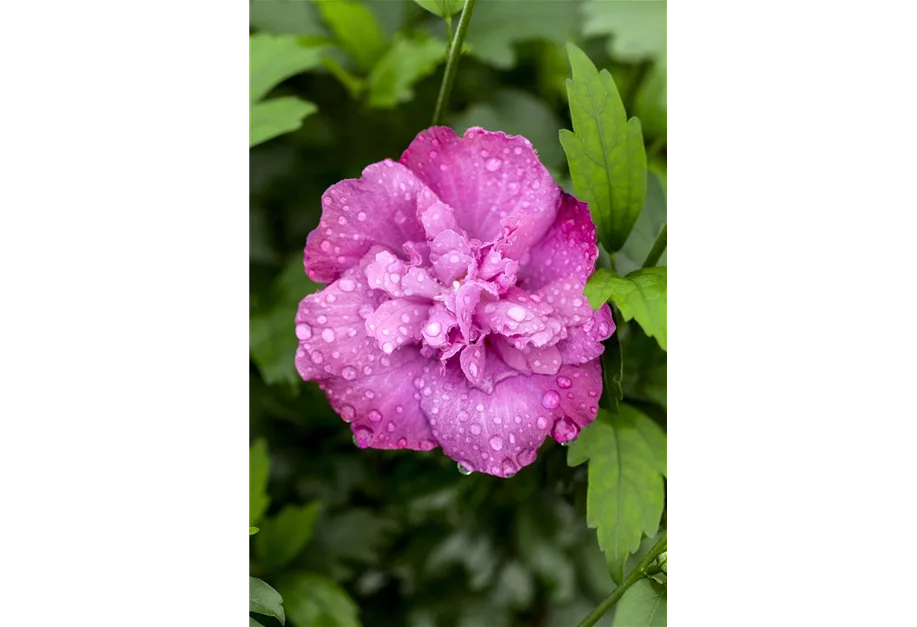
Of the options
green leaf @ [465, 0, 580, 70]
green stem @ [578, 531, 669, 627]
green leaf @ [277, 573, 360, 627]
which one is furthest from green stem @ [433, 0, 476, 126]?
green leaf @ [277, 573, 360, 627]

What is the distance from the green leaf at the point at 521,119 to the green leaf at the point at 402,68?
62 mm

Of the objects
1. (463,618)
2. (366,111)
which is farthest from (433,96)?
(463,618)

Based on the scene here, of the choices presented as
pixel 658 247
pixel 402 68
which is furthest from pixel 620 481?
pixel 402 68

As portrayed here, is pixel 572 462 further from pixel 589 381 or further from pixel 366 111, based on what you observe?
pixel 366 111

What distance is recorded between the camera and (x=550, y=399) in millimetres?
511

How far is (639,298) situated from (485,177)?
0.44ft

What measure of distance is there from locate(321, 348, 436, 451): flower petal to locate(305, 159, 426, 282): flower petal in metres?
0.08

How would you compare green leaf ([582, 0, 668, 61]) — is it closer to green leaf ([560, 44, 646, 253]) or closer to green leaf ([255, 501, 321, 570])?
green leaf ([560, 44, 646, 253])

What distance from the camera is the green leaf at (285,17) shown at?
2.36 feet

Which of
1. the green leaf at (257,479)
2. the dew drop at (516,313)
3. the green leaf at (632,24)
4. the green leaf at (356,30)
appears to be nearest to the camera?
the dew drop at (516,313)

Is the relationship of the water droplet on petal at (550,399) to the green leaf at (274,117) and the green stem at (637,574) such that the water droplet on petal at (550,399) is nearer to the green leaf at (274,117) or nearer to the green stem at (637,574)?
the green stem at (637,574)

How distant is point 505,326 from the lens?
0.49 meters

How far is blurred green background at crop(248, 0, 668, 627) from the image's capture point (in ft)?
2.54

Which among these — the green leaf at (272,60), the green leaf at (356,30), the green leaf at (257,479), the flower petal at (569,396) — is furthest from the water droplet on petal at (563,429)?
the green leaf at (356,30)
